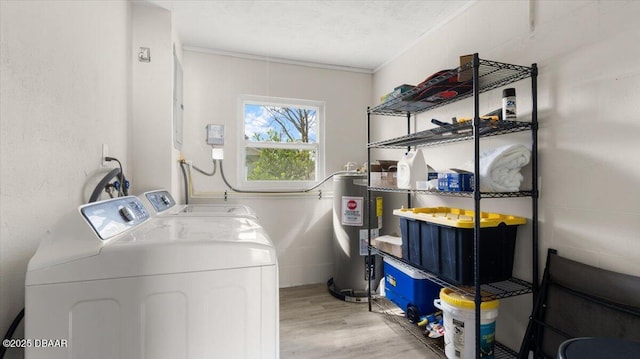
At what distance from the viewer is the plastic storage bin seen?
1483 mm

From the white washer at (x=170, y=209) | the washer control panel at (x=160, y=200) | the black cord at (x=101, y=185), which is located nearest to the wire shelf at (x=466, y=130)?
the white washer at (x=170, y=209)


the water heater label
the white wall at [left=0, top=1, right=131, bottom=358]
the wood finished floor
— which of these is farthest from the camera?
the water heater label

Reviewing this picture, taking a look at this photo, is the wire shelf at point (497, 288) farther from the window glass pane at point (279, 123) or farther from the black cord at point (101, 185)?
the window glass pane at point (279, 123)

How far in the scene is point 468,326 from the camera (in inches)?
61.0

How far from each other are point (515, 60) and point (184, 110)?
252cm

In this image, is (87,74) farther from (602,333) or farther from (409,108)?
(602,333)

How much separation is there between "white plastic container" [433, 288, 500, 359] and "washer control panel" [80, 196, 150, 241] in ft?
5.30

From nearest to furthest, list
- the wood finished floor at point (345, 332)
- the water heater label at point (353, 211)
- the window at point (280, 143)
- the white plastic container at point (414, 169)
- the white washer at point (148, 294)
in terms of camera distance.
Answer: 1. the white washer at point (148, 294)
2. the wood finished floor at point (345, 332)
3. the white plastic container at point (414, 169)
4. the water heater label at point (353, 211)
5. the window at point (280, 143)

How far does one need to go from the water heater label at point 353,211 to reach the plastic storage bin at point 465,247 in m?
0.85

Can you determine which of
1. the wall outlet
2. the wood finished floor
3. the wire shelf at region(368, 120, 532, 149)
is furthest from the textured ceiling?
the wood finished floor

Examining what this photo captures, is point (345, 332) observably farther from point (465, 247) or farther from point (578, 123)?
point (578, 123)

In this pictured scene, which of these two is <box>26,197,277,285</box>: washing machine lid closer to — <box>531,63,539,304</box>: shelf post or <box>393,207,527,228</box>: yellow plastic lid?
<box>393,207,527,228</box>: yellow plastic lid

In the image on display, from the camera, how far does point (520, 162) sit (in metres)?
1.50

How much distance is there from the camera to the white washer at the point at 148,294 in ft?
2.41
